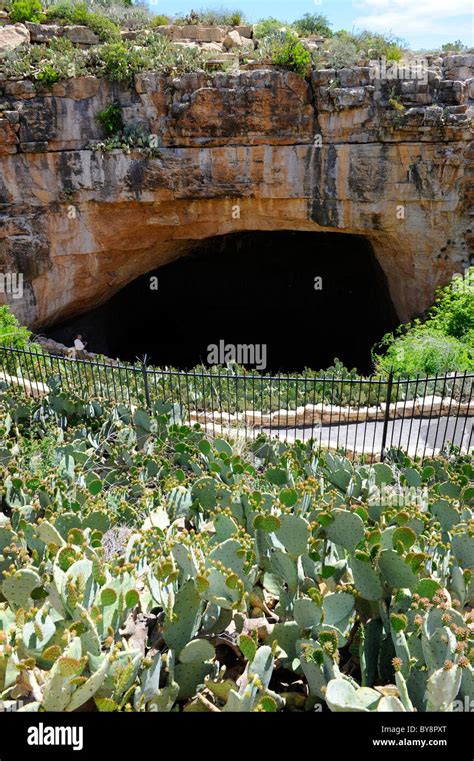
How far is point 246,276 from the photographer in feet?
73.2

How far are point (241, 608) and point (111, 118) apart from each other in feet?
44.9

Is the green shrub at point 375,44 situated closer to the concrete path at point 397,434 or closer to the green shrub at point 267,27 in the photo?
the green shrub at point 267,27

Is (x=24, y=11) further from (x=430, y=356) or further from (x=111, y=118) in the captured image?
(x=430, y=356)

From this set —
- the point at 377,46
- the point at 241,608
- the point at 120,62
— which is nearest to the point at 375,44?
the point at 377,46

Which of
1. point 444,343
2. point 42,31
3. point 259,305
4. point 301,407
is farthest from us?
point 259,305

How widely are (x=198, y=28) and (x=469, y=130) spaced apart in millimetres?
7661

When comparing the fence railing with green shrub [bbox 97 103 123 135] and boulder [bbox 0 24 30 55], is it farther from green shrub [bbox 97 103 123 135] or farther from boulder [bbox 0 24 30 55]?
boulder [bbox 0 24 30 55]

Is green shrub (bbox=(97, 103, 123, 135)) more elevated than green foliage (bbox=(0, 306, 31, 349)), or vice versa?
green shrub (bbox=(97, 103, 123, 135))

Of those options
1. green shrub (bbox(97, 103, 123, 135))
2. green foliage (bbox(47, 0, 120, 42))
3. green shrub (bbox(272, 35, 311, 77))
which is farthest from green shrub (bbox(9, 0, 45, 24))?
green shrub (bbox(272, 35, 311, 77))

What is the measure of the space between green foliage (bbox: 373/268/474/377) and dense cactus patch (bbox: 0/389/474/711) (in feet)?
23.0

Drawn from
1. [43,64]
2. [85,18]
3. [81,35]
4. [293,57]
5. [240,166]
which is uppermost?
[85,18]

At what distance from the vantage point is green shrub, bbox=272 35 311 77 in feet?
41.6

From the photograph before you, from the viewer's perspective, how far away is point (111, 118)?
13.8m
